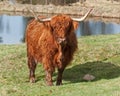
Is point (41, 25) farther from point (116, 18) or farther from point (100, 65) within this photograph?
point (116, 18)

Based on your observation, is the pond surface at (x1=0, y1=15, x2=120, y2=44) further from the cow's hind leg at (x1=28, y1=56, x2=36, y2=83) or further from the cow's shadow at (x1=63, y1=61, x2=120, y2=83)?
the cow's hind leg at (x1=28, y1=56, x2=36, y2=83)

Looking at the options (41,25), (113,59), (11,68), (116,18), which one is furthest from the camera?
(116,18)

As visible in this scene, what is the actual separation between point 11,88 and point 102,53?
547cm

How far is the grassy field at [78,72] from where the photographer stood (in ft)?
32.7

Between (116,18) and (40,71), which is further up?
(40,71)

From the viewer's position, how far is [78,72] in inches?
503

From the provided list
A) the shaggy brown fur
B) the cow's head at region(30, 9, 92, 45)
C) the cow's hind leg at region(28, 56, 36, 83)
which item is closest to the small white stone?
the shaggy brown fur

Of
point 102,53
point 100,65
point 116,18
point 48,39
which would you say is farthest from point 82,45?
point 116,18

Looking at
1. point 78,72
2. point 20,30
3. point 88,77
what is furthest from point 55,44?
point 20,30

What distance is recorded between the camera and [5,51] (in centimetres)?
1534

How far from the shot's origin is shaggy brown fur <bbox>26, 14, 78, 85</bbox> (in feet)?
34.2

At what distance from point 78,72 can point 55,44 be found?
2299 millimetres

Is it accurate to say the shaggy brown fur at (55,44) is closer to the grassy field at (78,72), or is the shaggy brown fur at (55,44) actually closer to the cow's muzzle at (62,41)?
the cow's muzzle at (62,41)

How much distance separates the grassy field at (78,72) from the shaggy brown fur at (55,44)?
601mm
